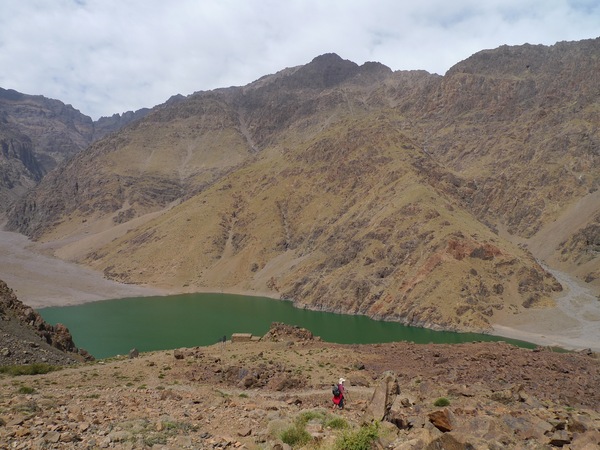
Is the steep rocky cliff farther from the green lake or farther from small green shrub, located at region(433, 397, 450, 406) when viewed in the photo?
the green lake

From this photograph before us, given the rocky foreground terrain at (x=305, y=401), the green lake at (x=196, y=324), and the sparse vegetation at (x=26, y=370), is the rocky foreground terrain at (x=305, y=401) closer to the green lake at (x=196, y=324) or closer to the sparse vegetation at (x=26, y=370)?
the sparse vegetation at (x=26, y=370)

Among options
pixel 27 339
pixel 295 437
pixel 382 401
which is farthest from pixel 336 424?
pixel 27 339

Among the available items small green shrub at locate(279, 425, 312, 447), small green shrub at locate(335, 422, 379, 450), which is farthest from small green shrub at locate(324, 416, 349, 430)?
small green shrub at locate(335, 422, 379, 450)

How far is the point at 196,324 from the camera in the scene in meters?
99.5

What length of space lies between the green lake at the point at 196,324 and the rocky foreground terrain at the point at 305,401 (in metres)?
43.3

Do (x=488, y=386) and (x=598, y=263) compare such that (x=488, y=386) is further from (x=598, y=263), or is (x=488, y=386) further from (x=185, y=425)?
(x=598, y=263)

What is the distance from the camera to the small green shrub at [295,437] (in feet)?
46.6

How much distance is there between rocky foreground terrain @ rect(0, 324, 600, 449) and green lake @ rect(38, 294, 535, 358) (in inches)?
1706

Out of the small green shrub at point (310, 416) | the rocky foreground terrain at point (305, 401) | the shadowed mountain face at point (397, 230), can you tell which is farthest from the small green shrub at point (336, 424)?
the shadowed mountain face at point (397, 230)

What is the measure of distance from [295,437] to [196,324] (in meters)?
89.0

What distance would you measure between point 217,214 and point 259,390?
161470 millimetres

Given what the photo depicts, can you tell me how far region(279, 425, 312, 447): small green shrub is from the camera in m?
14.2

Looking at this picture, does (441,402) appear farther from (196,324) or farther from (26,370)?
(196,324)

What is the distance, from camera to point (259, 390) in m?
28.2
